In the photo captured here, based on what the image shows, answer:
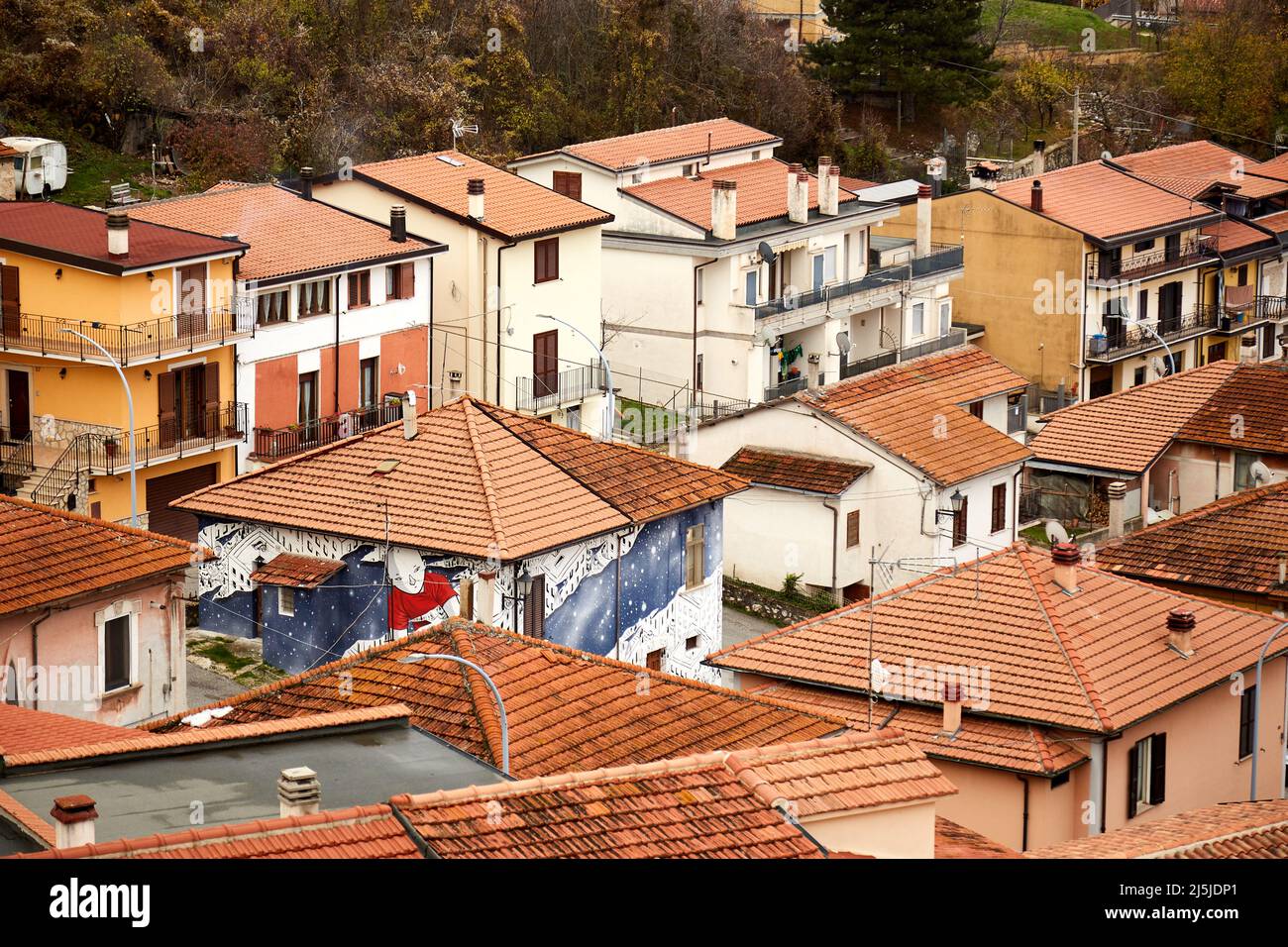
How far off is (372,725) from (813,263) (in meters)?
50.9

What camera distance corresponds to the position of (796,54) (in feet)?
335

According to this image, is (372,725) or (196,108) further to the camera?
(196,108)

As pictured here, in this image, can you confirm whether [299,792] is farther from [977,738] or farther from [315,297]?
[315,297]

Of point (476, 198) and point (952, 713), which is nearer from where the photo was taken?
point (952, 713)

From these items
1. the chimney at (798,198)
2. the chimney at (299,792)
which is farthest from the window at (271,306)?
the chimney at (299,792)

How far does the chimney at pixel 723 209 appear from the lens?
6862cm

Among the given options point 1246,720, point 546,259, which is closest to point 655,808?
point 1246,720

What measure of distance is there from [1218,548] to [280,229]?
2581cm

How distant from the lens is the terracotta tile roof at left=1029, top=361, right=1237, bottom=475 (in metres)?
59.2

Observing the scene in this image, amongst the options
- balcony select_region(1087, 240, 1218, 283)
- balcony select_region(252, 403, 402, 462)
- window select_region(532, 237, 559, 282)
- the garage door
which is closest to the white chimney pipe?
balcony select_region(1087, 240, 1218, 283)

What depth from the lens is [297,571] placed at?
41750 mm

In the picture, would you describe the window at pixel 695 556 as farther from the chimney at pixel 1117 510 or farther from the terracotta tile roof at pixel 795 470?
the chimney at pixel 1117 510

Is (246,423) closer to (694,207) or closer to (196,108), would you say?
(694,207)
